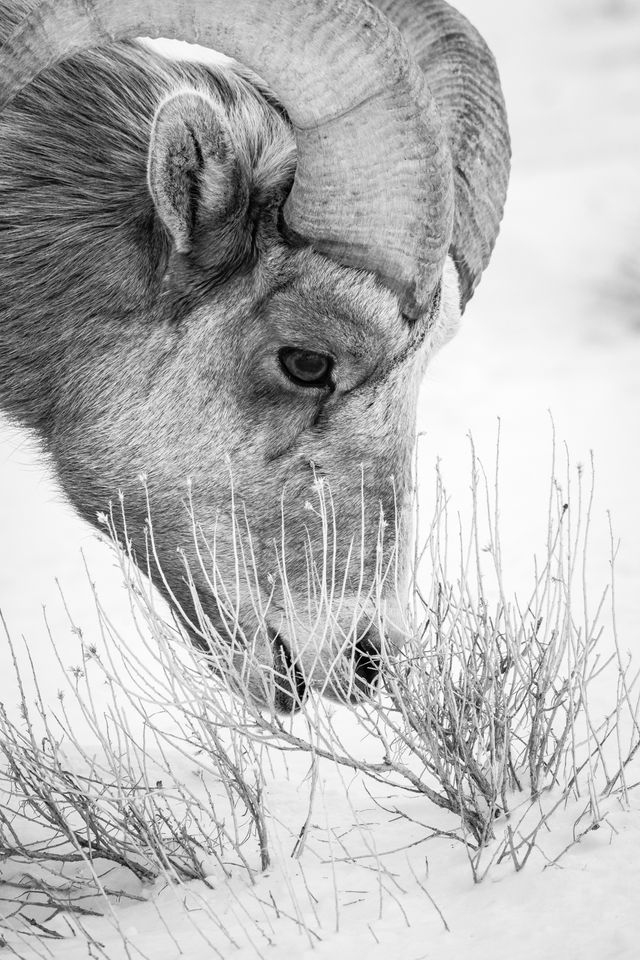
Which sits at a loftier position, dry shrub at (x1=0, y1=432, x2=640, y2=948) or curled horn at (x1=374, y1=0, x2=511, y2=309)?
curled horn at (x1=374, y1=0, x2=511, y2=309)

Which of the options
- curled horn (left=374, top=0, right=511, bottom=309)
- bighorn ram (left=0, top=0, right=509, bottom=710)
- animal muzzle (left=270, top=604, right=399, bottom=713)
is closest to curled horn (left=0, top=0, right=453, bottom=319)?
bighorn ram (left=0, top=0, right=509, bottom=710)

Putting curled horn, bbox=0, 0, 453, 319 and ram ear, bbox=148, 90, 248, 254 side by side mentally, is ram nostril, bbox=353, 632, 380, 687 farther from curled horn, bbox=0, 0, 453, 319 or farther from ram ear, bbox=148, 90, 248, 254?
ram ear, bbox=148, 90, 248, 254

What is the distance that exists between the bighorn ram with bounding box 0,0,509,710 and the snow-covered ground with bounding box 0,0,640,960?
0.53m

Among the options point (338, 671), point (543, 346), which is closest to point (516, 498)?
point (543, 346)

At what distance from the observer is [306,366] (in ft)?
11.6

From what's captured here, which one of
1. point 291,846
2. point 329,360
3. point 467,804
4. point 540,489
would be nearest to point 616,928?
point 467,804

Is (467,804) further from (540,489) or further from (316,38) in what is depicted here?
(540,489)

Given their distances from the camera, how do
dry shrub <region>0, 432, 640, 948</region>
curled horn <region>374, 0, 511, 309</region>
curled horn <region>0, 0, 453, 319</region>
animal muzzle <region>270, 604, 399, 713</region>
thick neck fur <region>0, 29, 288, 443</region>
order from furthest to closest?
curled horn <region>374, 0, 511, 309</region>, thick neck fur <region>0, 29, 288, 443</region>, animal muzzle <region>270, 604, 399, 713</region>, dry shrub <region>0, 432, 640, 948</region>, curled horn <region>0, 0, 453, 319</region>

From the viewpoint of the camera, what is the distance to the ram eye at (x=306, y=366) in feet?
11.5

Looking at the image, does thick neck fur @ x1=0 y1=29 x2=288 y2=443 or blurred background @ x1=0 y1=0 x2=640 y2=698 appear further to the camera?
blurred background @ x1=0 y1=0 x2=640 y2=698

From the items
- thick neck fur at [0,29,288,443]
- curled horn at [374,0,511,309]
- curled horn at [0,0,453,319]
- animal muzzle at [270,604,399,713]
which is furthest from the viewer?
curled horn at [374,0,511,309]

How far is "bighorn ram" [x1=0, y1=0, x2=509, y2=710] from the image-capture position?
10.5 ft

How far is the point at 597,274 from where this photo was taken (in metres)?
13.8

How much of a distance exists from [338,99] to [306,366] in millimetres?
881
